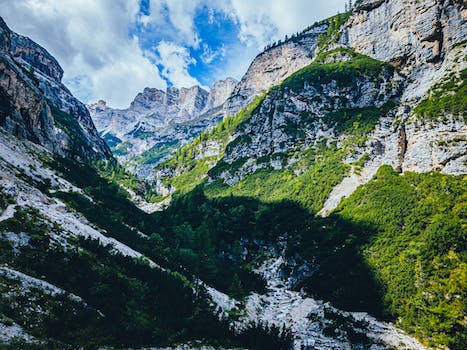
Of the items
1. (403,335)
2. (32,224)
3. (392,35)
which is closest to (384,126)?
(392,35)

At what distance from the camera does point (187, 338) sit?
2762 centimetres

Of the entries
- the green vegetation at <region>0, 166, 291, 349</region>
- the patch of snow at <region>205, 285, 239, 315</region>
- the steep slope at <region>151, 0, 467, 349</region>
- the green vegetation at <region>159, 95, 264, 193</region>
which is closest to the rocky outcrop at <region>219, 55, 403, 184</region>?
the steep slope at <region>151, 0, 467, 349</region>

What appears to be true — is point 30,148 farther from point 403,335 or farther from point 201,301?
point 403,335

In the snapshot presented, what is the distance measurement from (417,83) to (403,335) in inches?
3530

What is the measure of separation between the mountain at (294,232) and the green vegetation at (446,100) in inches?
18.8

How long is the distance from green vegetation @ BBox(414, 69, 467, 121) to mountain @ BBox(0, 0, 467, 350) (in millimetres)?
476

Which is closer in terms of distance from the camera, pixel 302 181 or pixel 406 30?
pixel 302 181

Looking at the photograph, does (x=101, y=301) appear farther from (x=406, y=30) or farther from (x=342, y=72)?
(x=342, y=72)

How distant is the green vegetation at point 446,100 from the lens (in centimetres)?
6191

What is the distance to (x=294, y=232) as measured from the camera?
240ft

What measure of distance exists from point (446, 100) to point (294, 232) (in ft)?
158

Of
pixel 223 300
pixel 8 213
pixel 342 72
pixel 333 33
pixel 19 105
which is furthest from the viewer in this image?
pixel 333 33

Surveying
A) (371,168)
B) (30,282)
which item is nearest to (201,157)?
(371,168)

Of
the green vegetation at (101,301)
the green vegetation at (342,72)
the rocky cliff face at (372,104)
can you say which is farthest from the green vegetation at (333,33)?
the green vegetation at (101,301)
